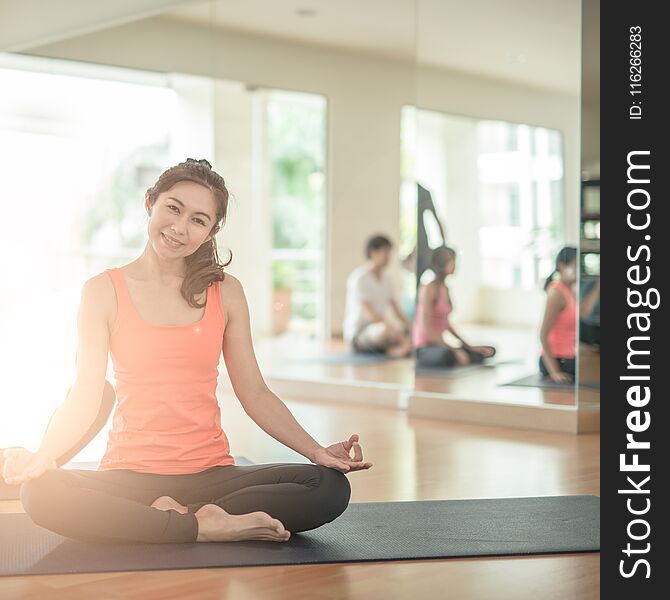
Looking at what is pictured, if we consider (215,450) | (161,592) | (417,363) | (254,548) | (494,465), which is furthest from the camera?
(417,363)

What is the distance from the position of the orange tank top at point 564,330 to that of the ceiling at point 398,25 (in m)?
0.89

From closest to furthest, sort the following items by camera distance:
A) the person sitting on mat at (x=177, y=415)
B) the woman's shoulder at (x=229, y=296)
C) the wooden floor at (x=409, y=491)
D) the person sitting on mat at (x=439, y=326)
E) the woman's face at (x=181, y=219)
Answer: the wooden floor at (x=409, y=491), the person sitting on mat at (x=177, y=415), the woman's face at (x=181, y=219), the woman's shoulder at (x=229, y=296), the person sitting on mat at (x=439, y=326)

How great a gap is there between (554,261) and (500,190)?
0.46m

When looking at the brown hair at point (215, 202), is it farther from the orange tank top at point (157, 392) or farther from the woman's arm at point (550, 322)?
the woman's arm at point (550, 322)

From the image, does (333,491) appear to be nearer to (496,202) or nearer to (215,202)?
(215,202)

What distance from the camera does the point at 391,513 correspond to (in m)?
3.07

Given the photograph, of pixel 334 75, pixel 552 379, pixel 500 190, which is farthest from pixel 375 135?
pixel 552 379

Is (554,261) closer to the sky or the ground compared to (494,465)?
closer to the sky

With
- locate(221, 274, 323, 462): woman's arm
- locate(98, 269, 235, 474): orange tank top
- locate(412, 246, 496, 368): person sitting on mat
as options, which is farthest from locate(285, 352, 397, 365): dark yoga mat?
locate(98, 269, 235, 474): orange tank top

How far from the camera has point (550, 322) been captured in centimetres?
505

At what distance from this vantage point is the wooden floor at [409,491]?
7.72 feet

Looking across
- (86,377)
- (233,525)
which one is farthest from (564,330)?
(86,377)

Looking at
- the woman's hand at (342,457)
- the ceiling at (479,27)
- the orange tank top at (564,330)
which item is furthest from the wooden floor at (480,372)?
the woman's hand at (342,457)

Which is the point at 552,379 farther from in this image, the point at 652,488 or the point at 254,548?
the point at 652,488
